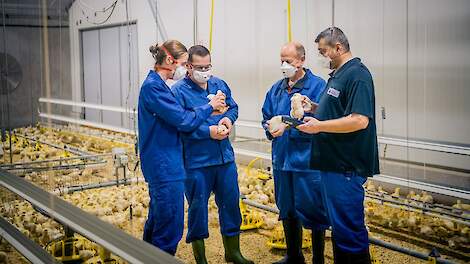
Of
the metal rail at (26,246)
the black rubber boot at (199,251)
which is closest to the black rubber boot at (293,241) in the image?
the black rubber boot at (199,251)

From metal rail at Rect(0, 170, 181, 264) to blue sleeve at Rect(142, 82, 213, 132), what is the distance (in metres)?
0.57

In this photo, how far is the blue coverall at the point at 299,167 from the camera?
2557 mm

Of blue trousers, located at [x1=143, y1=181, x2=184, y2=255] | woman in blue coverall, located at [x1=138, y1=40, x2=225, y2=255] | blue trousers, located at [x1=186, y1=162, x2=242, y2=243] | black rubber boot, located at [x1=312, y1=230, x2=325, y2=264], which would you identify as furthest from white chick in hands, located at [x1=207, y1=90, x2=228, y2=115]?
black rubber boot, located at [x1=312, y1=230, x2=325, y2=264]

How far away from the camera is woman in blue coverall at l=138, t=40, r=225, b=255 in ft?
7.78

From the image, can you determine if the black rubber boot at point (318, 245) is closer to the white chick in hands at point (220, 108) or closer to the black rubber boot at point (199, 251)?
the black rubber boot at point (199, 251)

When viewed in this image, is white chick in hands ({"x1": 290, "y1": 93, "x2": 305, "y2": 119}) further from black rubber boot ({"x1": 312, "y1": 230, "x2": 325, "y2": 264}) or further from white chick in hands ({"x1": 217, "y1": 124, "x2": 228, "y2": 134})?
black rubber boot ({"x1": 312, "y1": 230, "x2": 325, "y2": 264})

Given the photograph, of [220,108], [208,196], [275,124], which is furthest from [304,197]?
[220,108]

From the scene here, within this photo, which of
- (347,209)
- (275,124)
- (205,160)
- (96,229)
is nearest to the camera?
(96,229)

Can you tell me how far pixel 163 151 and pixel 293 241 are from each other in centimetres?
90

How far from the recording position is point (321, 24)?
323 cm

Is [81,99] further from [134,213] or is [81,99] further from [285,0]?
[285,0]

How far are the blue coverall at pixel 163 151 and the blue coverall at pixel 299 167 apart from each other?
50 cm

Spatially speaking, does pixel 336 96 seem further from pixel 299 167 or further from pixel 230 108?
pixel 230 108

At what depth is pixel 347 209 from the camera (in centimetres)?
215
